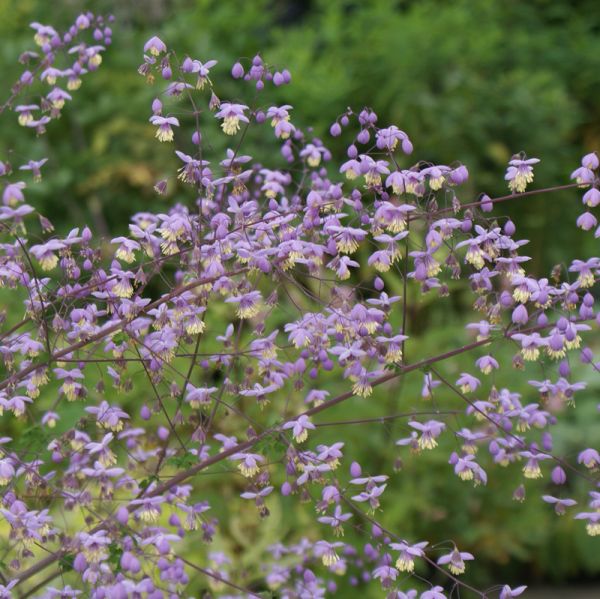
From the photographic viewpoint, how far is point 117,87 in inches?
254

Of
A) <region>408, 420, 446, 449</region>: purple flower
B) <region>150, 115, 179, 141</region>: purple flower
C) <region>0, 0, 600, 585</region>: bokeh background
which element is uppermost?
<region>150, 115, 179, 141</region>: purple flower

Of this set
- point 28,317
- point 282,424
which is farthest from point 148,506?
point 28,317

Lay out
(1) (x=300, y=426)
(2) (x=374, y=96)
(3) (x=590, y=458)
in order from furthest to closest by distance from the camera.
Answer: (2) (x=374, y=96), (3) (x=590, y=458), (1) (x=300, y=426)

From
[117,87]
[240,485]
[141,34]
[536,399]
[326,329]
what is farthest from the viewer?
[141,34]

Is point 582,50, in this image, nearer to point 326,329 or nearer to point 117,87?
point 117,87

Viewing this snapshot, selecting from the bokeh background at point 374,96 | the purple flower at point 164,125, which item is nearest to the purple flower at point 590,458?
the purple flower at point 164,125

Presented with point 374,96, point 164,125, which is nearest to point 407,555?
point 164,125

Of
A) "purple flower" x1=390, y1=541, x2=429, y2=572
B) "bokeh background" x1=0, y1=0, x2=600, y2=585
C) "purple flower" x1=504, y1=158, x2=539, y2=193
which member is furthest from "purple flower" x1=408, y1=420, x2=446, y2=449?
"bokeh background" x1=0, y1=0, x2=600, y2=585

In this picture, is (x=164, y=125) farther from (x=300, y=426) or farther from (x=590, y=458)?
(x=590, y=458)

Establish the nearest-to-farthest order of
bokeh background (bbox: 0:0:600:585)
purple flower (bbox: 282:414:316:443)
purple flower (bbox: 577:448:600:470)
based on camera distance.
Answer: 1. purple flower (bbox: 282:414:316:443)
2. purple flower (bbox: 577:448:600:470)
3. bokeh background (bbox: 0:0:600:585)

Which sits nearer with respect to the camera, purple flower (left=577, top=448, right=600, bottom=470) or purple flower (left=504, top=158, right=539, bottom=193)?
purple flower (left=504, top=158, right=539, bottom=193)

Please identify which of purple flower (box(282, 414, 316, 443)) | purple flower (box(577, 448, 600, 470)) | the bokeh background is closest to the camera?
purple flower (box(282, 414, 316, 443))

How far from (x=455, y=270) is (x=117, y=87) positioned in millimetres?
5090

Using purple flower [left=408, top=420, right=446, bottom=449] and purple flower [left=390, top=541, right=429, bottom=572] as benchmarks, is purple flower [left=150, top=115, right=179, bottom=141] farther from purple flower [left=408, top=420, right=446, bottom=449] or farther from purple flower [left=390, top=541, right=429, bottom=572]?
purple flower [left=390, top=541, right=429, bottom=572]
